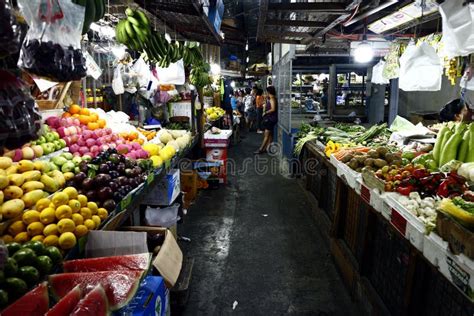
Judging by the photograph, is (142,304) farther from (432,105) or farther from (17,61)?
(432,105)

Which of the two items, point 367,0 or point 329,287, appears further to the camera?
point 367,0

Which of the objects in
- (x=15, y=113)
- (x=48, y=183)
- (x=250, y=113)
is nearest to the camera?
(x=15, y=113)

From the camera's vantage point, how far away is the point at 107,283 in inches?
70.3

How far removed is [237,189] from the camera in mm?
7305

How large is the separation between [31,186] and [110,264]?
0.83 m

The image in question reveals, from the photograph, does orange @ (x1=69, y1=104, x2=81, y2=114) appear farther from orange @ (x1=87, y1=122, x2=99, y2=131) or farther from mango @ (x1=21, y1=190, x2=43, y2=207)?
mango @ (x1=21, y1=190, x2=43, y2=207)

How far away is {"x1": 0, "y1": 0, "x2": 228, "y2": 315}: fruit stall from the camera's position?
1.42 meters

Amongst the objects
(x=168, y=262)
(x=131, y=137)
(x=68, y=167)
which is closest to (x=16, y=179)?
(x=68, y=167)

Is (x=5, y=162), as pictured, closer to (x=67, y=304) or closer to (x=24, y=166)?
(x=24, y=166)

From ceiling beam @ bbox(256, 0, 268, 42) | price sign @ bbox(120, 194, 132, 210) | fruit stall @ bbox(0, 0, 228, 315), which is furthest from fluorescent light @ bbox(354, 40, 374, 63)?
price sign @ bbox(120, 194, 132, 210)

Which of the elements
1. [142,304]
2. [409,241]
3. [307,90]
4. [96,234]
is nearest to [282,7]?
[409,241]

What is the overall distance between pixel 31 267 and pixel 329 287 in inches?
112

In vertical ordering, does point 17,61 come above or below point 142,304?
above

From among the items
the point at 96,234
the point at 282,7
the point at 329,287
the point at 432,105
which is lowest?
the point at 329,287
